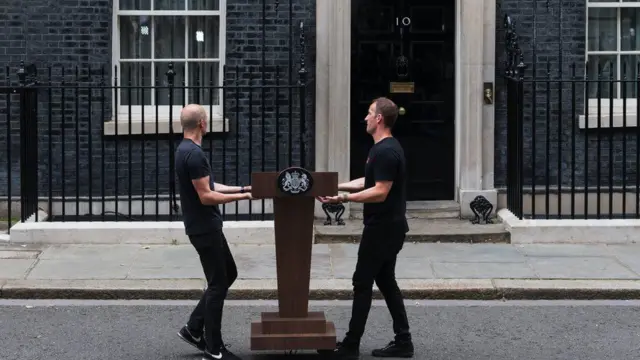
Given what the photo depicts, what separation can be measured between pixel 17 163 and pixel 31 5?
1631 millimetres

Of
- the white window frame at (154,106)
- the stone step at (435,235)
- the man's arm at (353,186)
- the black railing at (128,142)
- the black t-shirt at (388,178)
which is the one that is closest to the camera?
the black t-shirt at (388,178)

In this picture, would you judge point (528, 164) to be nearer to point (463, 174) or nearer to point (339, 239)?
point (463, 174)

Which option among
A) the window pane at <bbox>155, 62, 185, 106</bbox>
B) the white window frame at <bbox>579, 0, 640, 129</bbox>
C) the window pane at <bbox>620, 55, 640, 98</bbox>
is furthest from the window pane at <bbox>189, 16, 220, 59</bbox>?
the window pane at <bbox>620, 55, 640, 98</bbox>

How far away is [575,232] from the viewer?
10492 mm

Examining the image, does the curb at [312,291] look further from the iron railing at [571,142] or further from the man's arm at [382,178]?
the iron railing at [571,142]

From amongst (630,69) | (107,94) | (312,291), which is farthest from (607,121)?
(107,94)

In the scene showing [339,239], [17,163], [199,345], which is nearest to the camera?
[199,345]

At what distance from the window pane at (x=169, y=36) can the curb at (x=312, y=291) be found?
3433 millimetres

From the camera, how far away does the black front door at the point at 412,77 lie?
11555 mm

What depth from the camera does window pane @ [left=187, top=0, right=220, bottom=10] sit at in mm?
11508

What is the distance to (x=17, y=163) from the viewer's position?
1131 cm

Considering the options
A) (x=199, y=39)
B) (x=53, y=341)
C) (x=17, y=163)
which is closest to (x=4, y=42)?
(x=17, y=163)

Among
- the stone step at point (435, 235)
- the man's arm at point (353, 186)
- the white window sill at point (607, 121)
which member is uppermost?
the white window sill at point (607, 121)

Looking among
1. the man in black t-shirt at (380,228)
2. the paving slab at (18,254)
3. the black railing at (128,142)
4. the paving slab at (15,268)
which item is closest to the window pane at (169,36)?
the black railing at (128,142)
